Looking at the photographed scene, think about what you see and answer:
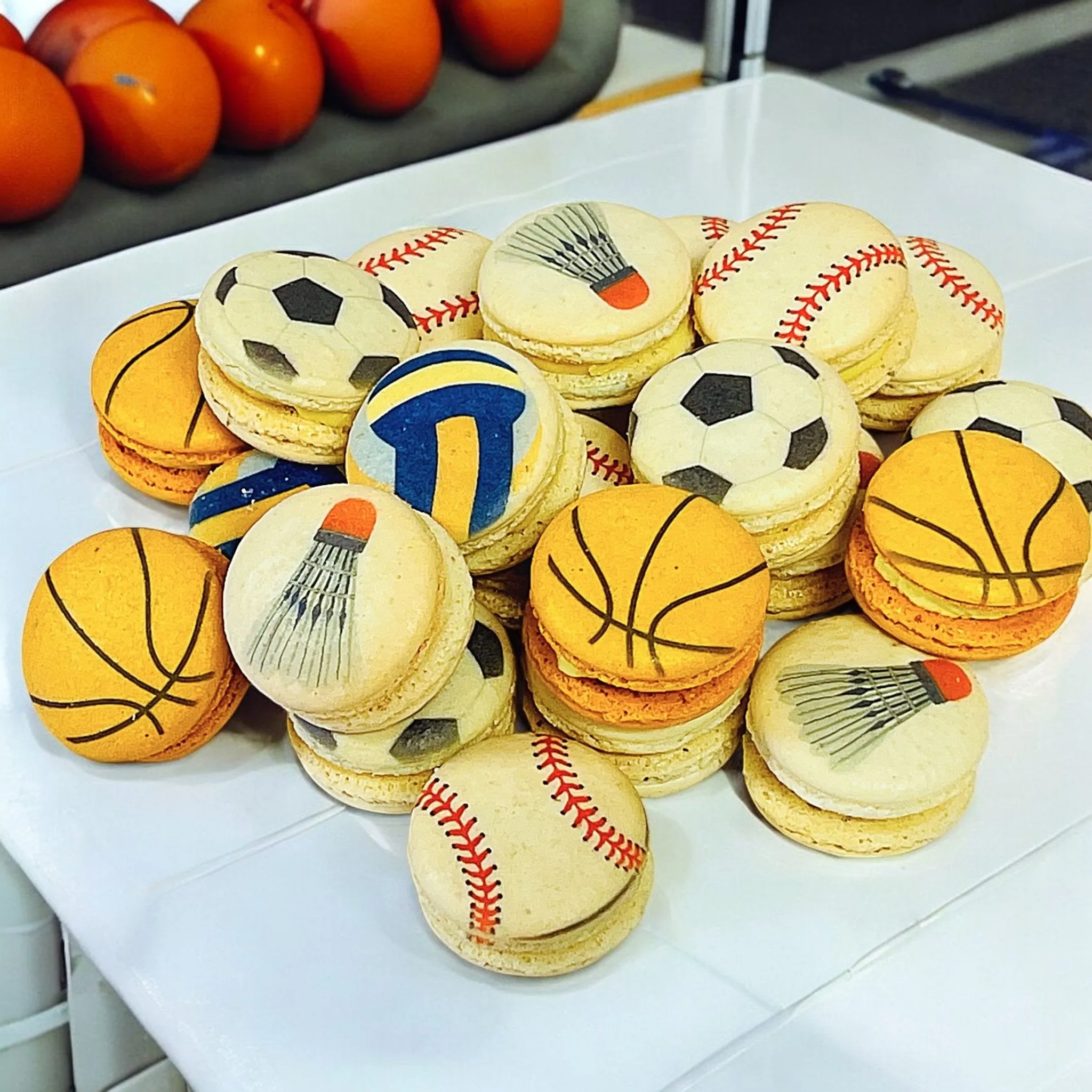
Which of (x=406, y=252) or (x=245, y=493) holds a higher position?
(x=406, y=252)

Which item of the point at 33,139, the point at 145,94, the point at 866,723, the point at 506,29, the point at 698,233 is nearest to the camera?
the point at 866,723

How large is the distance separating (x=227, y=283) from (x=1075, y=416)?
2.80ft

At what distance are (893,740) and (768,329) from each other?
17.4 inches

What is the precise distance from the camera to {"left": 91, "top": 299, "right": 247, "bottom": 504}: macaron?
133 centimetres

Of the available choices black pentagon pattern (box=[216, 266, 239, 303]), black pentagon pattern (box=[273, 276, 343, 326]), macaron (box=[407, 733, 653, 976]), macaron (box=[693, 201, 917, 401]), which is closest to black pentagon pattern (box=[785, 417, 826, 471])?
macaron (box=[693, 201, 917, 401])

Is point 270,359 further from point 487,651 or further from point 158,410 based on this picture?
point 487,651

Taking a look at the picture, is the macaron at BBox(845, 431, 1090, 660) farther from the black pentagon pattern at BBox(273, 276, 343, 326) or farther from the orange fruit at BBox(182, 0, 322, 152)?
the orange fruit at BBox(182, 0, 322, 152)

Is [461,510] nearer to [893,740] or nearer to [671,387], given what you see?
[671,387]

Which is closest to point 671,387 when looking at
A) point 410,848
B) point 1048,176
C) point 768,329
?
point 768,329

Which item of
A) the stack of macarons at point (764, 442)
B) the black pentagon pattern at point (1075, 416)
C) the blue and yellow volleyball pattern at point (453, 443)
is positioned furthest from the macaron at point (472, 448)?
the black pentagon pattern at point (1075, 416)

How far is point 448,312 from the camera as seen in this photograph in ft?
4.59

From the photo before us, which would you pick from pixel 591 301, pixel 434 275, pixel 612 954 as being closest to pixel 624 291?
pixel 591 301

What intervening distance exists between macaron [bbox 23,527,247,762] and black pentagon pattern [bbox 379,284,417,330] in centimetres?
32

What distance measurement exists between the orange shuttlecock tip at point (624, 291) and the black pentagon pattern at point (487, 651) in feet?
1.10
